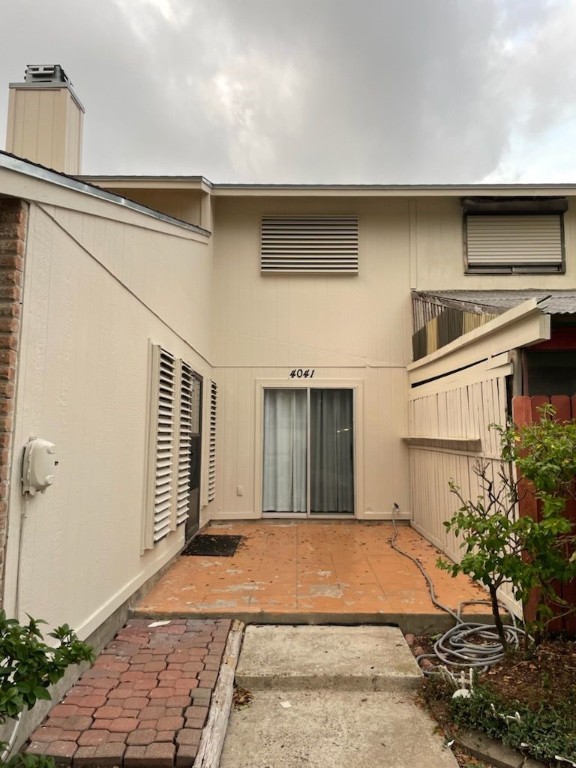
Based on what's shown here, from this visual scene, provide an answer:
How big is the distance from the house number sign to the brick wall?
16.7 ft

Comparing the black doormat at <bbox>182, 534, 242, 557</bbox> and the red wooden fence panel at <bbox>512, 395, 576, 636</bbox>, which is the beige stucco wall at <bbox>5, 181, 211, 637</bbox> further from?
the red wooden fence panel at <bbox>512, 395, 576, 636</bbox>

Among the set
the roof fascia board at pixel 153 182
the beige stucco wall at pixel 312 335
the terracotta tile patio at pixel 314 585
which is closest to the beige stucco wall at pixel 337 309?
the beige stucco wall at pixel 312 335

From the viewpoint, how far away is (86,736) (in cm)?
213

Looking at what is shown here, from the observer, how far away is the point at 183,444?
4.96m

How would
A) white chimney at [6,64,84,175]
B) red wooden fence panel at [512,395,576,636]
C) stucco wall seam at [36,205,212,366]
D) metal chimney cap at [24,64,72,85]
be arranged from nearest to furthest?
stucco wall seam at [36,205,212,366]
red wooden fence panel at [512,395,576,636]
white chimney at [6,64,84,175]
metal chimney cap at [24,64,72,85]

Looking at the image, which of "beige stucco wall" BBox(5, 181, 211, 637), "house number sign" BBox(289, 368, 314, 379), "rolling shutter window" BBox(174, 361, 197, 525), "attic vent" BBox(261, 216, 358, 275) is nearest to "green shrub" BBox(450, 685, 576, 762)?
"beige stucco wall" BBox(5, 181, 211, 637)

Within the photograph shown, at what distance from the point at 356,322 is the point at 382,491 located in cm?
254

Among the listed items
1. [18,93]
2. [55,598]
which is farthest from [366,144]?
[55,598]

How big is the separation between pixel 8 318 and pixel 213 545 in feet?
13.5

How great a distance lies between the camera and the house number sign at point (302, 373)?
7035 mm

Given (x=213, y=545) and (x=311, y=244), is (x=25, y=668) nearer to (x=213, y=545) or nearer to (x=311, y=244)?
(x=213, y=545)

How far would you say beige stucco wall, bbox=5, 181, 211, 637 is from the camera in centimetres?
220

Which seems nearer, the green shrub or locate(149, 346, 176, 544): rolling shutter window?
the green shrub

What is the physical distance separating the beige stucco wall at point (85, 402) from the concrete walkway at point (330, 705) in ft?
3.53
